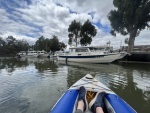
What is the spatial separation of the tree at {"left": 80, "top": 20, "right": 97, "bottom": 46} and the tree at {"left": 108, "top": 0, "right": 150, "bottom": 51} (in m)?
9.23

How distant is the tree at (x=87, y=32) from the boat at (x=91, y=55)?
1293 centimetres

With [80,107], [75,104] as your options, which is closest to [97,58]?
[75,104]

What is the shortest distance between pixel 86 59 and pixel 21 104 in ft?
56.2

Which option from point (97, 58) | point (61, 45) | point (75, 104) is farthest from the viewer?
point (61, 45)

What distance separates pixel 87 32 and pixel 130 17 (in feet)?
46.7

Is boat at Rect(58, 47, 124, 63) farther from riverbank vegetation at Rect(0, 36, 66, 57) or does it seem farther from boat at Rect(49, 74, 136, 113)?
riverbank vegetation at Rect(0, 36, 66, 57)

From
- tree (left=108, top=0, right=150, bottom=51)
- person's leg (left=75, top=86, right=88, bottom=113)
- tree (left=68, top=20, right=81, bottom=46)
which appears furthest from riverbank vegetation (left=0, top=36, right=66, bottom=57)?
person's leg (left=75, top=86, right=88, bottom=113)

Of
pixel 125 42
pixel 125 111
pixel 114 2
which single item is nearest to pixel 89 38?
pixel 125 42

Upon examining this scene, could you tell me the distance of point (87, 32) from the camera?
37000 mm

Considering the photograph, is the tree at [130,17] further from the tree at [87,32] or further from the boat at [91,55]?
the tree at [87,32]

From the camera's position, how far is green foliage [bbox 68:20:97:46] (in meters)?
36.9

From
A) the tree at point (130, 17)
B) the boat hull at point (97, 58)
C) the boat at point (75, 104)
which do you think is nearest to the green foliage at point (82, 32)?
the tree at point (130, 17)

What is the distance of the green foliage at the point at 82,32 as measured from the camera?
3688cm

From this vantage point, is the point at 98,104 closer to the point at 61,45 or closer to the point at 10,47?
the point at 61,45
